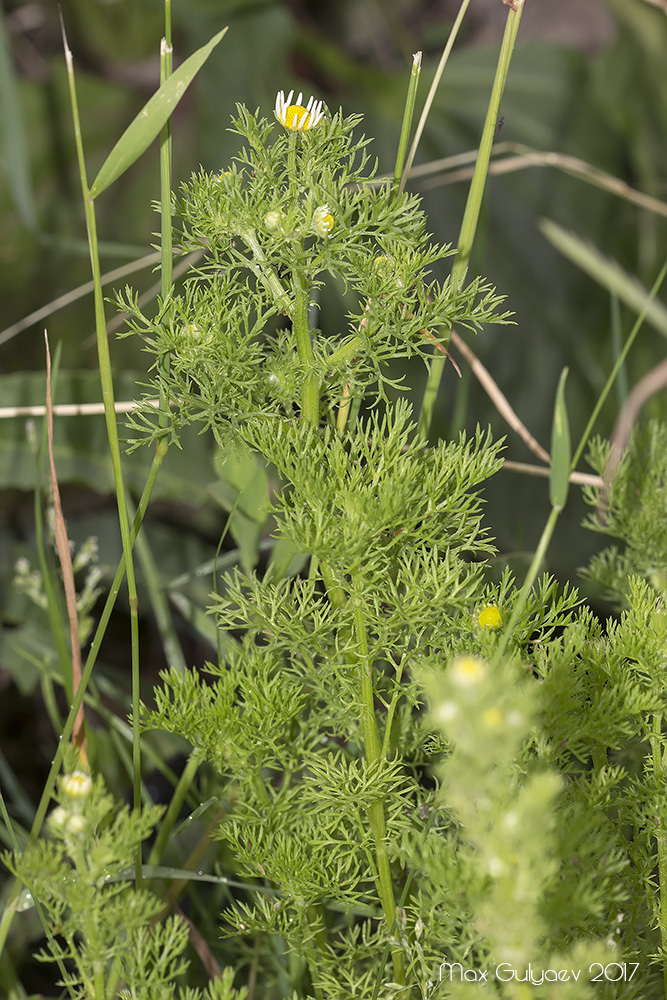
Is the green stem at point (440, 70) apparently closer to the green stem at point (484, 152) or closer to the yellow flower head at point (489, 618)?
the green stem at point (484, 152)

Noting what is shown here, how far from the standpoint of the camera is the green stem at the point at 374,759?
0.31m

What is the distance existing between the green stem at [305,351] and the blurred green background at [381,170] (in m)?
0.43

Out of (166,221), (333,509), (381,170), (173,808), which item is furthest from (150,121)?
(381,170)

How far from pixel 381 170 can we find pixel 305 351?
0.68 meters

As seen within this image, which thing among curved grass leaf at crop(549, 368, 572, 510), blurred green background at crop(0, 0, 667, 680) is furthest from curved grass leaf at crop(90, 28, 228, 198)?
blurred green background at crop(0, 0, 667, 680)

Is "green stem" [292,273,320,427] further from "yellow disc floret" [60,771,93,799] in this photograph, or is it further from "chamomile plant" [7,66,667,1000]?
"yellow disc floret" [60,771,93,799]

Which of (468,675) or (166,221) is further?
(166,221)

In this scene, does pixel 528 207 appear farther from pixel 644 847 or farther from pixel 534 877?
pixel 534 877

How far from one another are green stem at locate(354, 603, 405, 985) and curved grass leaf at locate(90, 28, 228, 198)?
17cm

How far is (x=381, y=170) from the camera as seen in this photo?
92 cm

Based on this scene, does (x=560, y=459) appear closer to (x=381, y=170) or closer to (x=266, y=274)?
(x=266, y=274)

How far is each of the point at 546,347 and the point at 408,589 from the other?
25.0 inches

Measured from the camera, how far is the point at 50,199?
0.96 metres

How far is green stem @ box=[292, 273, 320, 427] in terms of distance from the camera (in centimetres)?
30
